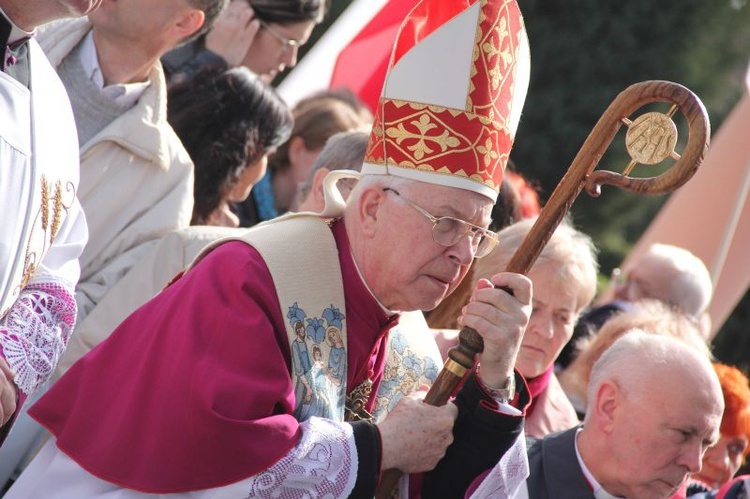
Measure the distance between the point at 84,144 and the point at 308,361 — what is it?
5.25 feet

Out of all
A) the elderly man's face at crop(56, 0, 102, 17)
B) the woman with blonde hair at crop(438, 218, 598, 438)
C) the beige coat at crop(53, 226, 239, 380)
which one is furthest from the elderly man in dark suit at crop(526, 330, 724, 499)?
the elderly man's face at crop(56, 0, 102, 17)

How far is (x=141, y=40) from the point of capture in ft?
14.9

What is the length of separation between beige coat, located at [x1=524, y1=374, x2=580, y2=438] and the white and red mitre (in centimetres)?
151

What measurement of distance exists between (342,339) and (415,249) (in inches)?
12.5

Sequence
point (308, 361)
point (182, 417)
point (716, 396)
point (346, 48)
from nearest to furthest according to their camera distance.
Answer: point (182, 417), point (308, 361), point (716, 396), point (346, 48)

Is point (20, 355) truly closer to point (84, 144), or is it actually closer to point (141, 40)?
point (84, 144)

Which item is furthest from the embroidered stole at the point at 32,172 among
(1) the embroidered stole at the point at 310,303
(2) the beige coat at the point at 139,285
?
(2) the beige coat at the point at 139,285

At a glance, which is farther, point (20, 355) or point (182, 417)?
point (20, 355)

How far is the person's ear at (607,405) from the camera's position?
410 cm

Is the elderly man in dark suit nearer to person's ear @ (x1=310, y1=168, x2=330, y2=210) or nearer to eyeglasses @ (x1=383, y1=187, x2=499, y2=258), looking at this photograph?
eyeglasses @ (x1=383, y1=187, x2=499, y2=258)

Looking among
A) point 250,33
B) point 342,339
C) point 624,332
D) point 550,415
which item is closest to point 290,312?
point 342,339

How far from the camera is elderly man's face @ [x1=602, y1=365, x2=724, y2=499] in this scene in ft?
13.3

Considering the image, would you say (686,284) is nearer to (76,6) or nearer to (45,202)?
(45,202)

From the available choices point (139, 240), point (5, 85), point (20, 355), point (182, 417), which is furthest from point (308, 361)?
point (139, 240)
